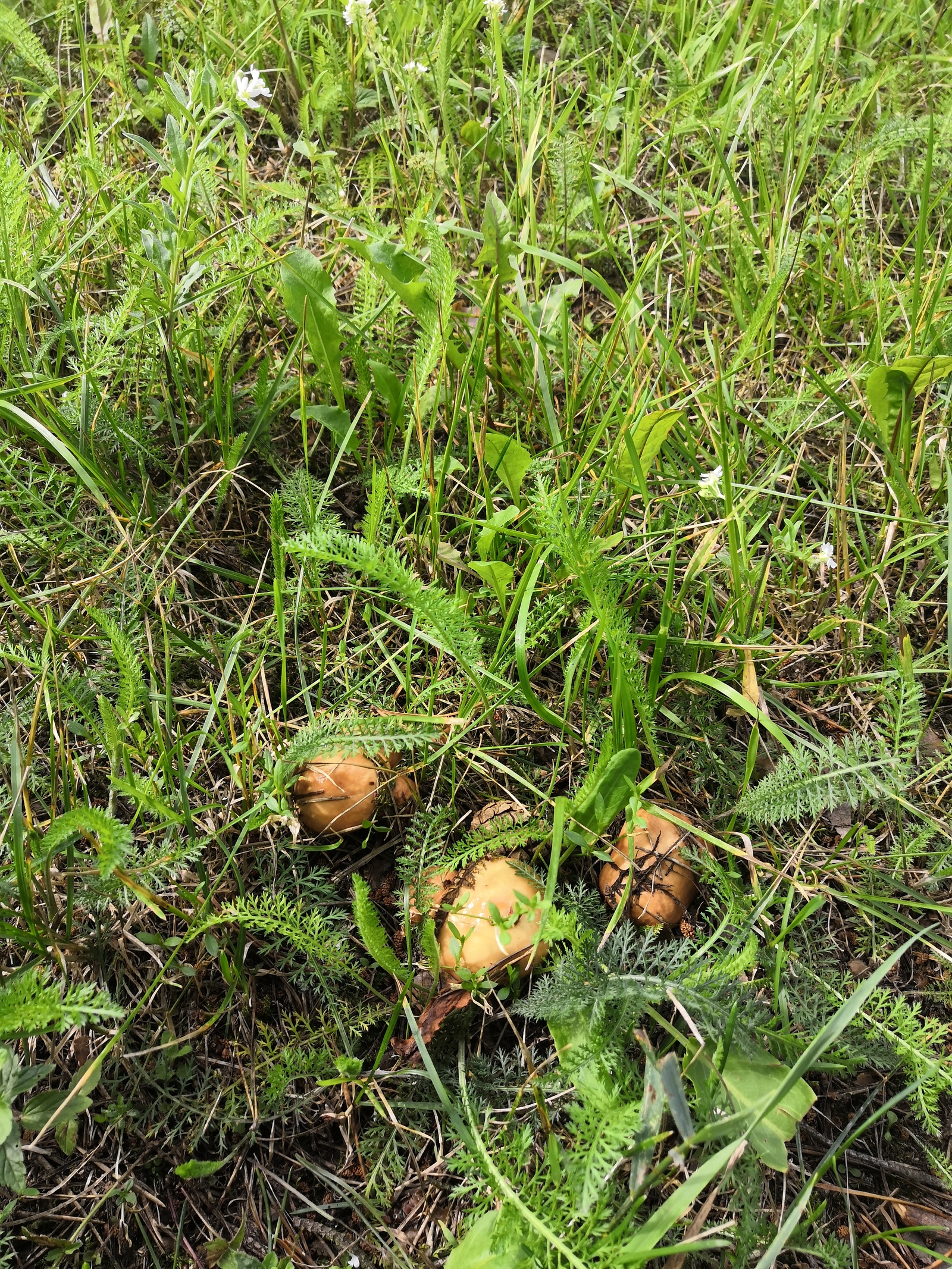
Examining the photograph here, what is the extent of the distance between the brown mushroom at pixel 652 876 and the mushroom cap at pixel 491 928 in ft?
0.43

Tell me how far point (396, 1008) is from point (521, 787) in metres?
0.41

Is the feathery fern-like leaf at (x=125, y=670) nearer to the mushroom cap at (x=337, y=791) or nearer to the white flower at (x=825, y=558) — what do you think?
the mushroom cap at (x=337, y=791)

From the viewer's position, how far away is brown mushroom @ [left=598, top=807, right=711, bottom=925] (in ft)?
4.50

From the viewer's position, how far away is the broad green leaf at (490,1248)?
1.10 metres

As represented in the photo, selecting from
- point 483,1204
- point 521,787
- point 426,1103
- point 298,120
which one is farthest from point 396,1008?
point 298,120

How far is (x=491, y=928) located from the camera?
127cm

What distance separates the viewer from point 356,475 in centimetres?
178

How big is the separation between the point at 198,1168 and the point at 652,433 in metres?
1.33

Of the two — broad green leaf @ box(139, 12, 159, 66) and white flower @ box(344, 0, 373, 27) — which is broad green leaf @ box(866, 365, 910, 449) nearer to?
white flower @ box(344, 0, 373, 27)

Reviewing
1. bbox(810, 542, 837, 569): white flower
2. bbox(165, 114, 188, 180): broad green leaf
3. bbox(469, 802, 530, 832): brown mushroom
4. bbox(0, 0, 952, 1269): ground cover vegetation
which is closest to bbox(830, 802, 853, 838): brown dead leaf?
bbox(0, 0, 952, 1269): ground cover vegetation

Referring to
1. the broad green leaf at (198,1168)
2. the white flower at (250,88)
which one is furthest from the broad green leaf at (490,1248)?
the white flower at (250,88)

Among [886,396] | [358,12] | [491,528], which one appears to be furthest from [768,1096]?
[358,12]

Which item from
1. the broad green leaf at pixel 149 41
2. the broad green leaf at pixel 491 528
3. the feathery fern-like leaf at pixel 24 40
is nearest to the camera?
the broad green leaf at pixel 491 528

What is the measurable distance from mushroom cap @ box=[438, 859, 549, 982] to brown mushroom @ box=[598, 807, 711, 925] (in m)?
0.13
